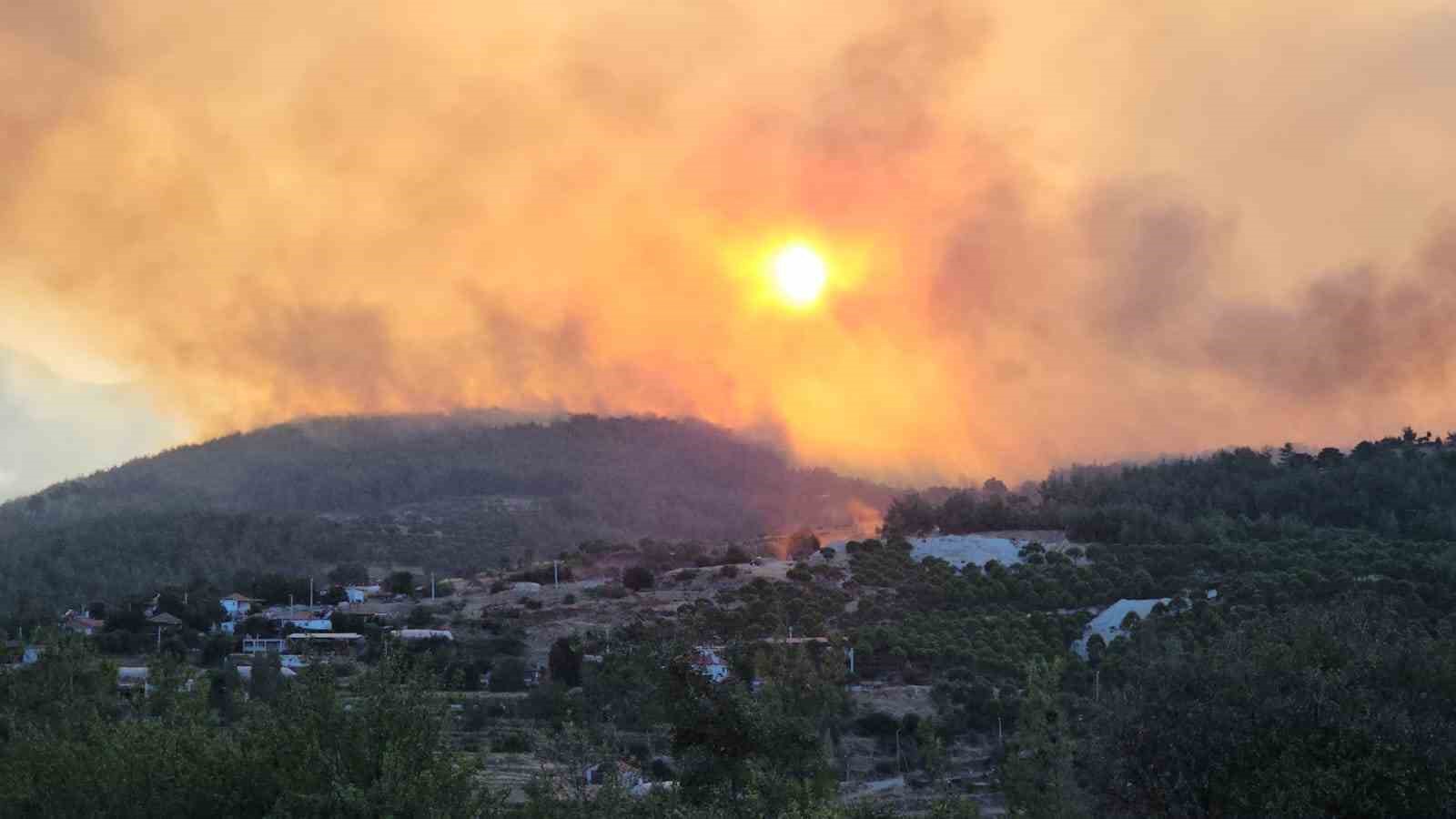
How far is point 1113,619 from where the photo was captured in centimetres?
8044

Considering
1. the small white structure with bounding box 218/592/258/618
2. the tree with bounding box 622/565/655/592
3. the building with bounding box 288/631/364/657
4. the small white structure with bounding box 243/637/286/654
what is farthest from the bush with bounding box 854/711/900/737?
the small white structure with bounding box 218/592/258/618

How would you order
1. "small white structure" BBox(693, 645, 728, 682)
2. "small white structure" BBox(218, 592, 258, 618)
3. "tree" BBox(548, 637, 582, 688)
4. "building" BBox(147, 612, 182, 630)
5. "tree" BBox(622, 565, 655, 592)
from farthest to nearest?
"small white structure" BBox(218, 592, 258, 618)
"tree" BBox(622, 565, 655, 592)
"building" BBox(147, 612, 182, 630)
"tree" BBox(548, 637, 582, 688)
"small white structure" BBox(693, 645, 728, 682)

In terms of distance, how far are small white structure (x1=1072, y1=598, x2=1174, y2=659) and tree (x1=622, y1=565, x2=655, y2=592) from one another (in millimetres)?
31784

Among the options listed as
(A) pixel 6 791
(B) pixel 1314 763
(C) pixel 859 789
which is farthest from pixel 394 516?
(B) pixel 1314 763

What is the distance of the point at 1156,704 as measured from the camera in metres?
34.5

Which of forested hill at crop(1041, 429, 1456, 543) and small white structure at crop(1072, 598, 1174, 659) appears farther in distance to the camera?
forested hill at crop(1041, 429, 1456, 543)

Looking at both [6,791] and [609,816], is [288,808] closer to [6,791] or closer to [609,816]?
[609,816]

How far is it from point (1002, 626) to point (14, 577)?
93.3 m

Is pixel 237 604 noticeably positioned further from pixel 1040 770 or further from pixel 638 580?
pixel 1040 770

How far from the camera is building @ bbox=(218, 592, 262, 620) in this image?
332 feet

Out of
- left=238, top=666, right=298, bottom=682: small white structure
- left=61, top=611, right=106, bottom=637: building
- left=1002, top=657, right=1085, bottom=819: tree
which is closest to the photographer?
left=1002, top=657, right=1085, bottom=819: tree

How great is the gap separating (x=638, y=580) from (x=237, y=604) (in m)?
28.4

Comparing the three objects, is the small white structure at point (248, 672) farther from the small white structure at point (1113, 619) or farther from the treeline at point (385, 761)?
the small white structure at point (1113, 619)

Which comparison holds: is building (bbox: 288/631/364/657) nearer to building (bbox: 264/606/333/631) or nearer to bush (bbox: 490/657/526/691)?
building (bbox: 264/606/333/631)
